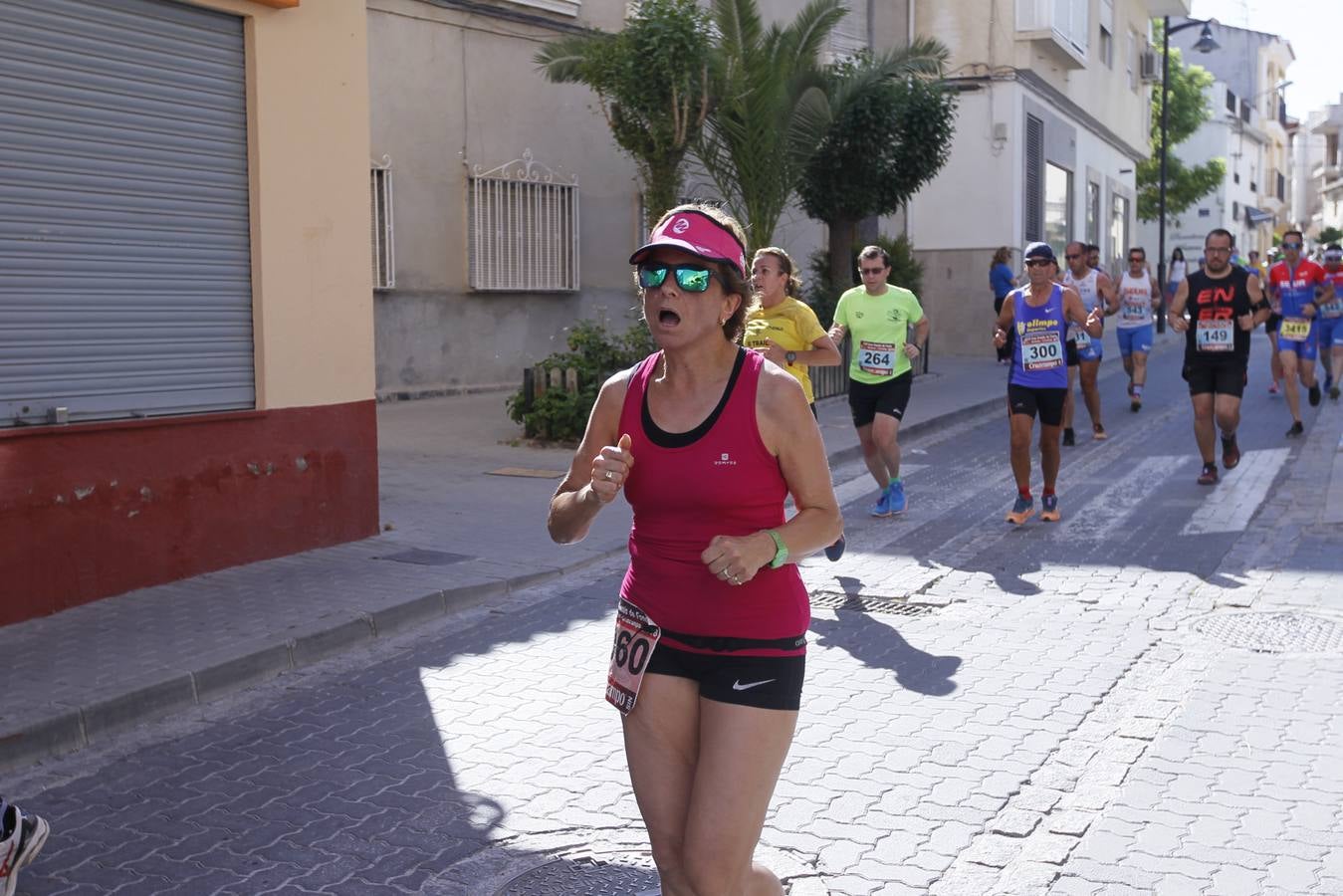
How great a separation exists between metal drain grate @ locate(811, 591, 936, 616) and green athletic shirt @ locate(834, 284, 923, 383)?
2581 mm

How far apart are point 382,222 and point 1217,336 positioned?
9898 mm

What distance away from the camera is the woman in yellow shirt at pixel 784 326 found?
27.7 feet

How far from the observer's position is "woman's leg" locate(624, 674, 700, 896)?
126 inches

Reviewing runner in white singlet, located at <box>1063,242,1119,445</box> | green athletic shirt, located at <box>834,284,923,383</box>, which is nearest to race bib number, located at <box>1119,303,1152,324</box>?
runner in white singlet, located at <box>1063,242,1119,445</box>

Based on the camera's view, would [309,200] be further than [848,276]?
No

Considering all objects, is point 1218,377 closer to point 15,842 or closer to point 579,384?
point 579,384

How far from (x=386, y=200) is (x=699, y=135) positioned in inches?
153

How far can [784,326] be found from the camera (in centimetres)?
866

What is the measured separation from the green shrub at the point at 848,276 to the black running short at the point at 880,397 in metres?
9.46

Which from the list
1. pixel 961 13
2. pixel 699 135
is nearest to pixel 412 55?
pixel 699 135

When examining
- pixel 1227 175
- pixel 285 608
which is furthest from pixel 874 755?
pixel 1227 175

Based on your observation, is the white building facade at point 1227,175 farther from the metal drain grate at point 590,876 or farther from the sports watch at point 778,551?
the sports watch at point 778,551

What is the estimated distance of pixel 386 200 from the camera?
17141mm

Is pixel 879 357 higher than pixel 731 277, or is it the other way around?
pixel 731 277
